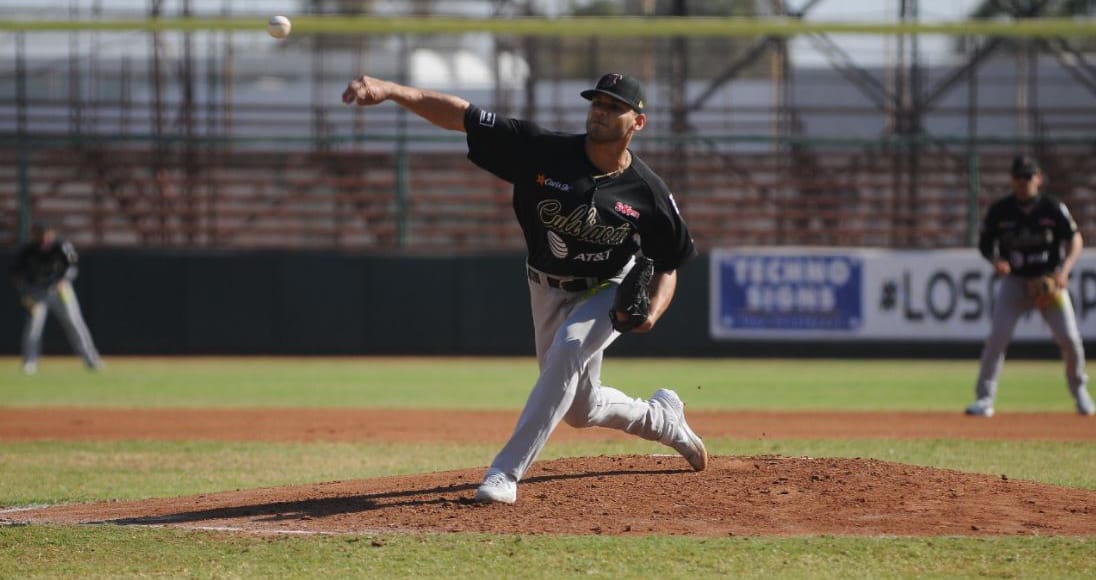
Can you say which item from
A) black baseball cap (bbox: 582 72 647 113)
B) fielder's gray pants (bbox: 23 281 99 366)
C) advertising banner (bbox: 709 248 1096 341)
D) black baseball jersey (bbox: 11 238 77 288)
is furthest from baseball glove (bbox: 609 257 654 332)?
advertising banner (bbox: 709 248 1096 341)

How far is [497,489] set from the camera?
20.5 ft

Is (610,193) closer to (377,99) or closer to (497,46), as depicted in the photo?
(377,99)

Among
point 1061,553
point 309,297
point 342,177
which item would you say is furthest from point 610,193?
point 342,177

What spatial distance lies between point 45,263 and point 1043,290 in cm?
1214

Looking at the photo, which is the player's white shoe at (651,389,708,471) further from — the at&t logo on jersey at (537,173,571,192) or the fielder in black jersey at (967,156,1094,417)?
the fielder in black jersey at (967,156,1094,417)

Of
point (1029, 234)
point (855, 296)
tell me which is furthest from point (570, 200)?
point (855, 296)

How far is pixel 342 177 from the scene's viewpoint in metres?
24.4

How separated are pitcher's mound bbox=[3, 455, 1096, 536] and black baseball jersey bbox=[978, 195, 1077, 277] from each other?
206 inches

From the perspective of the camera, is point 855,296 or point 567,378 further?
point 855,296

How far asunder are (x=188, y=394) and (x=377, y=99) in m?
9.58

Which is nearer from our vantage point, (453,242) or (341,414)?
(341,414)

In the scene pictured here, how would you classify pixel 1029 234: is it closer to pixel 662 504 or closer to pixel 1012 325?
pixel 1012 325

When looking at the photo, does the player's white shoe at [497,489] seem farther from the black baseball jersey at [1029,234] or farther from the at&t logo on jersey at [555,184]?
the black baseball jersey at [1029,234]

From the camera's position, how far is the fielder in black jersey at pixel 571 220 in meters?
6.23
